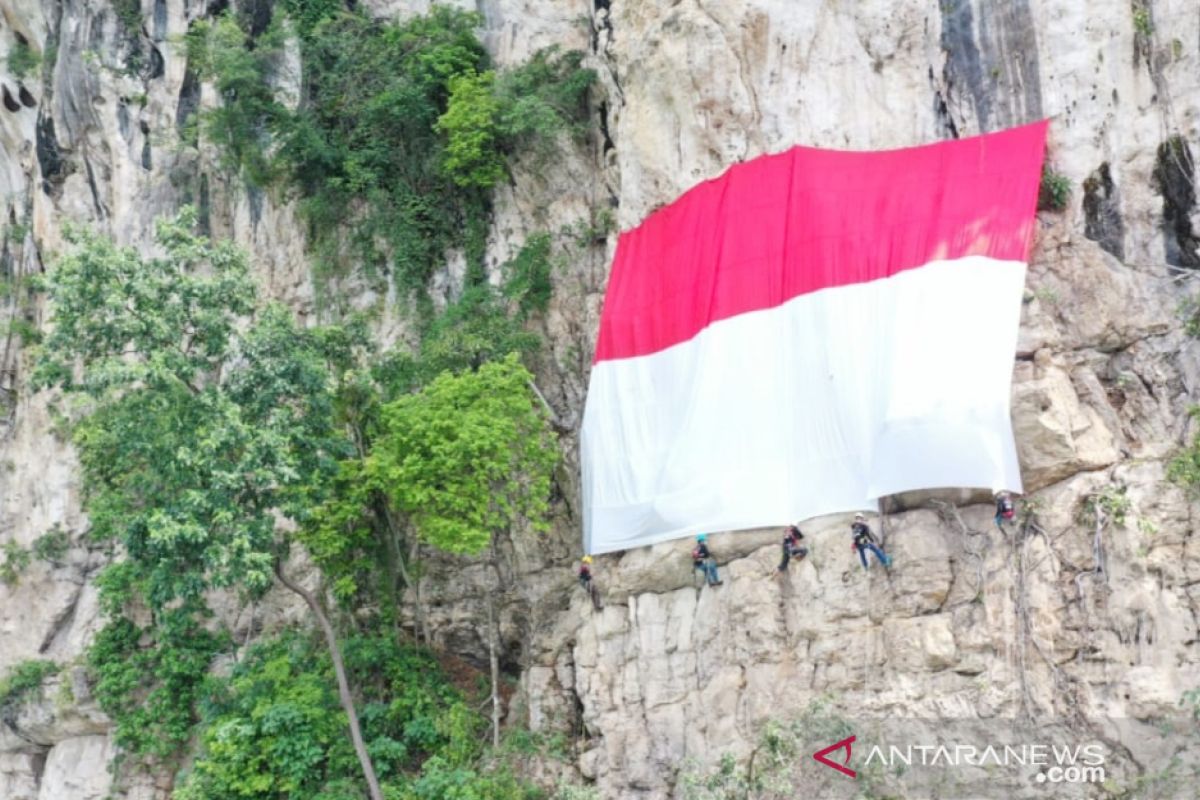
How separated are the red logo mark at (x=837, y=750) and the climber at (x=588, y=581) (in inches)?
157

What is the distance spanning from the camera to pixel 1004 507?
14.3m

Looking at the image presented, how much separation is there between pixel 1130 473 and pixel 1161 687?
7.69ft

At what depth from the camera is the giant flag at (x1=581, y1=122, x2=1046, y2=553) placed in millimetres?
14773

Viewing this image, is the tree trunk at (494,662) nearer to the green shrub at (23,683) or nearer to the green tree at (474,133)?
the green tree at (474,133)

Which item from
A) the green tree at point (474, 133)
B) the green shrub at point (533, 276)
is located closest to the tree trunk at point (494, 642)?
the green shrub at point (533, 276)

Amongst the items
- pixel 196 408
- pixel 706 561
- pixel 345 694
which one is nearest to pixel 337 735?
pixel 345 694

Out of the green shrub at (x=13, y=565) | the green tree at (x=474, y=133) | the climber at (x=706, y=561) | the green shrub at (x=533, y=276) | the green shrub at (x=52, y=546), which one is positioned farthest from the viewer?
the green shrub at (x=13, y=565)

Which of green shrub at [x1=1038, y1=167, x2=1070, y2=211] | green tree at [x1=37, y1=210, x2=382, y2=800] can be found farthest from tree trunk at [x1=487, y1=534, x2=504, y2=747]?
green shrub at [x1=1038, y1=167, x2=1070, y2=211]

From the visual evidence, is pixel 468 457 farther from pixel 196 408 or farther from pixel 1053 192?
pixel 1053 192

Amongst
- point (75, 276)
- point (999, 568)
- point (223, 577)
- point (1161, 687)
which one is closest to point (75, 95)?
point (75, 276)

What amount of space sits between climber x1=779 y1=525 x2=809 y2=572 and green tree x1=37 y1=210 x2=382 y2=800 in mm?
5986

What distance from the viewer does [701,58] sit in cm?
1825

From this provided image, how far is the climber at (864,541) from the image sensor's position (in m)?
14.7

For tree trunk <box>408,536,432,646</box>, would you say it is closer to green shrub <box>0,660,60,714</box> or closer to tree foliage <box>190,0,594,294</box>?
tree foliage <box>190,0,594,294</box>
